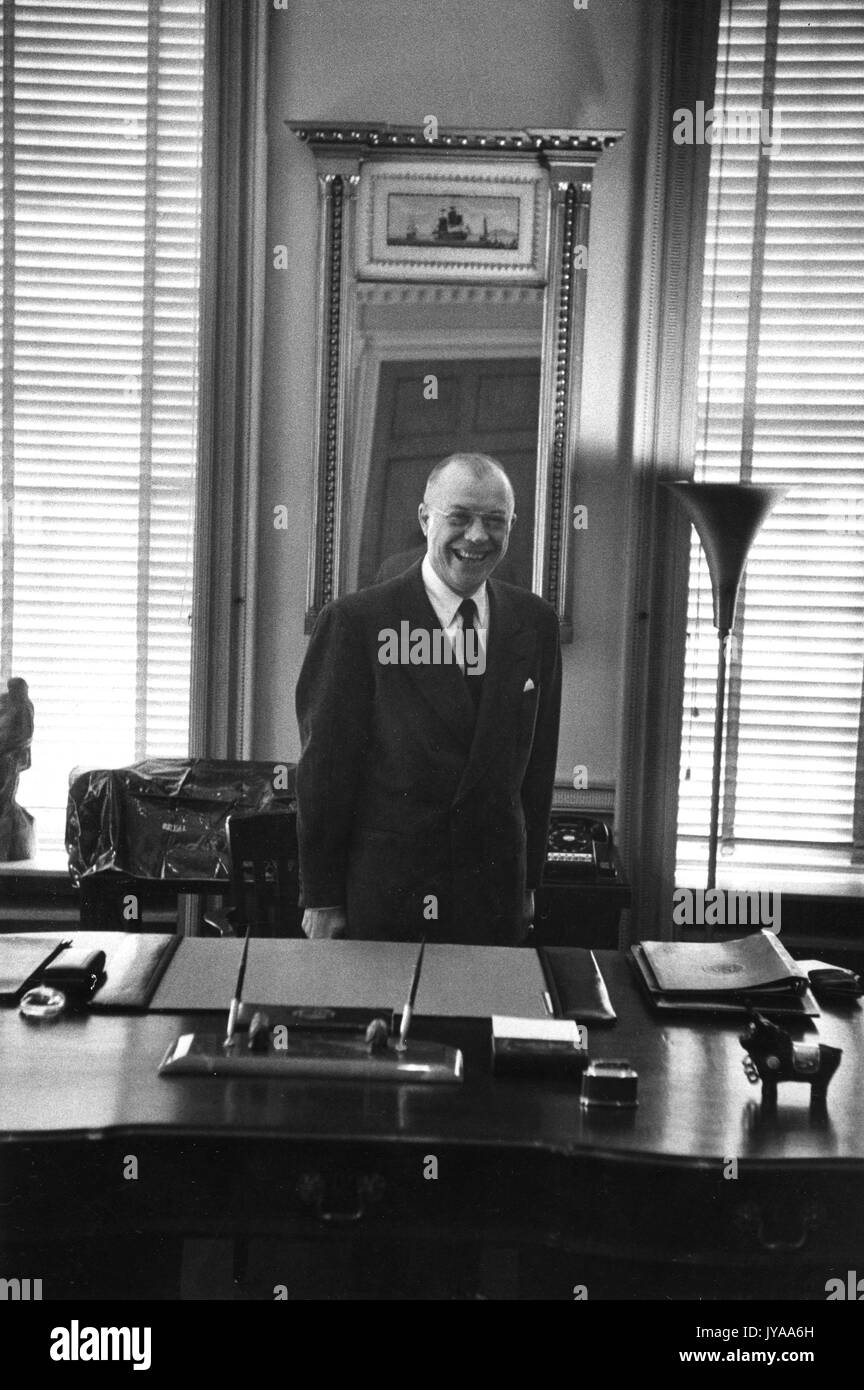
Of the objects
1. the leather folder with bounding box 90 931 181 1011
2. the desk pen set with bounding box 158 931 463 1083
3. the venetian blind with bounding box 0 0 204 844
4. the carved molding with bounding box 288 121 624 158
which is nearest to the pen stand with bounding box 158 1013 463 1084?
the desk pen set with bounding box 158 931 463 1083

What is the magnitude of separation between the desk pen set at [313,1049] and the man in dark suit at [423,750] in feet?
3.02

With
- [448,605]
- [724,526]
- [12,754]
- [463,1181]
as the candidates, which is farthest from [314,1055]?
[12,754]

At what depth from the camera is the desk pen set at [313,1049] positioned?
180 cm

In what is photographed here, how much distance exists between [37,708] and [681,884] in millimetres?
2111

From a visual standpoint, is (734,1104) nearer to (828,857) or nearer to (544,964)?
(544,964)

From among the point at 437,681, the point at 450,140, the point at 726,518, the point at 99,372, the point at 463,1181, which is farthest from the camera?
the point at 99,372

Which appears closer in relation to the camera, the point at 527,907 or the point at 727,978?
the point at 727,978

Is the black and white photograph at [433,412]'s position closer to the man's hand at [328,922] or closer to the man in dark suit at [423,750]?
the man's hand at [328,922]

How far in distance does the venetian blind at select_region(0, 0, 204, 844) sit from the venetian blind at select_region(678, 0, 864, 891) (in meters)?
1.62

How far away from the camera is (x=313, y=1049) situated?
6.06 ft

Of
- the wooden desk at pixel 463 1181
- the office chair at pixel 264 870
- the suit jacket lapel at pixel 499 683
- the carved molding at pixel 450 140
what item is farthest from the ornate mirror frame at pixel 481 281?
the wooden desk at pixel 463 1181

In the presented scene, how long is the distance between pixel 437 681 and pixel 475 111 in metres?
2.21

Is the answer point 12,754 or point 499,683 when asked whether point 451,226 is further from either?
point 12,754
